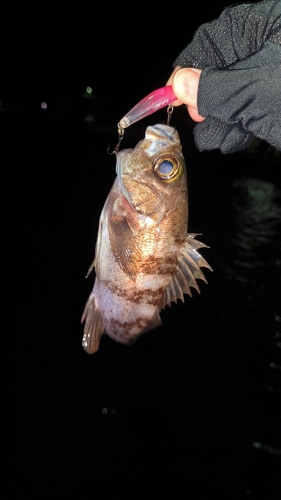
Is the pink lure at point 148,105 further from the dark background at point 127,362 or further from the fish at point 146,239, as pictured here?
the dark background at point 127,362

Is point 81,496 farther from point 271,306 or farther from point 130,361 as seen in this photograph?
point 271,306

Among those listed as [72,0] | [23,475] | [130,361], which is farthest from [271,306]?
[72,0]

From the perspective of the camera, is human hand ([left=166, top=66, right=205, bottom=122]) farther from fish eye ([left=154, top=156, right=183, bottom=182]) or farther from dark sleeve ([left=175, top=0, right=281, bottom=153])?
fish eye ([left=154, top=156, right=183, bottom=182])

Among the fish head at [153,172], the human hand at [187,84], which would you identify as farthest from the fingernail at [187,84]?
the fish head at [153,172]

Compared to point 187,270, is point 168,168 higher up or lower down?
higher up

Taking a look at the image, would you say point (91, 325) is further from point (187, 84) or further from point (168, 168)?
point (187, 84)

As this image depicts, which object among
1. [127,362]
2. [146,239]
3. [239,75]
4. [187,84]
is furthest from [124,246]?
[127,362]

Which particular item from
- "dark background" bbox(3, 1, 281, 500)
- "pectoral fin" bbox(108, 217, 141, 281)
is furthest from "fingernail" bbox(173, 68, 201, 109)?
"dark background" bbox(3, 1, 281, 500)

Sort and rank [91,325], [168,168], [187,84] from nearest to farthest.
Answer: [187,84] < [168,168] < [91,325]
